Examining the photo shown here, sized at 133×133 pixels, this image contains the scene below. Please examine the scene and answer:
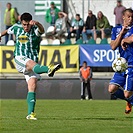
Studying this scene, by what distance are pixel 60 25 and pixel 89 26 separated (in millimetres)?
1282

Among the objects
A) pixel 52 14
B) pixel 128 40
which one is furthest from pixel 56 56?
pixel 128 40

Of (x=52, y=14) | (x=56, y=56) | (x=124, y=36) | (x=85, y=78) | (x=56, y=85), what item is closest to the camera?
(x=124, y=36)

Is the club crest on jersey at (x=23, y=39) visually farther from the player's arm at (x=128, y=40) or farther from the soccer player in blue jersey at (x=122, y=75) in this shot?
the player's arm at (x=128, y=40)

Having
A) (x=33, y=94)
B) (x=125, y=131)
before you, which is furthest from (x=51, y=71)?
(x=125, y=131)

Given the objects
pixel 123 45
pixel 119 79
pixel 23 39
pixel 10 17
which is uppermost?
pixel 10 17

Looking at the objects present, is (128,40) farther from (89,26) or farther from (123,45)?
(89,26)

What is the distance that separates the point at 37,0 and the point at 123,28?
18.9 meters

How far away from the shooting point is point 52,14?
93.0 ft

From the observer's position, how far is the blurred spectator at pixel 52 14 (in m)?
28.2

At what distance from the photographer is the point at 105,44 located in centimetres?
2745

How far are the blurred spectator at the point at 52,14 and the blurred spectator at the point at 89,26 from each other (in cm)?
143

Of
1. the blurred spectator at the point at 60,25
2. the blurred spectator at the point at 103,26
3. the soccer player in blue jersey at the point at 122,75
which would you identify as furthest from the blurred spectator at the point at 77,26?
the soccer player in blue jersey at the point at 122,75

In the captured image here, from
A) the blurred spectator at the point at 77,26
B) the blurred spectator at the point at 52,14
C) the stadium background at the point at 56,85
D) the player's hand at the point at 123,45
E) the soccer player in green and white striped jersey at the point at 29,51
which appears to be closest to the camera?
the player's hand at the point at 123,45

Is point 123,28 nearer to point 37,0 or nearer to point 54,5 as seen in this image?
point 54,5
